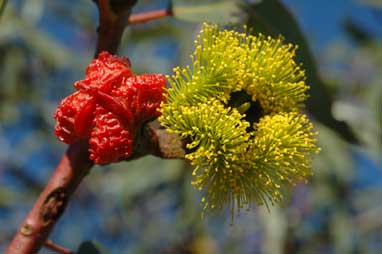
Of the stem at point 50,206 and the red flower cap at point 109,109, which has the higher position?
the red flower cap at point 109,109

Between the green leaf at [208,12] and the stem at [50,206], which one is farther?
the green leaf at [208,12]

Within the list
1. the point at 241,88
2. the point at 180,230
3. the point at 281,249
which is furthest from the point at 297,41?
the point at 180,230

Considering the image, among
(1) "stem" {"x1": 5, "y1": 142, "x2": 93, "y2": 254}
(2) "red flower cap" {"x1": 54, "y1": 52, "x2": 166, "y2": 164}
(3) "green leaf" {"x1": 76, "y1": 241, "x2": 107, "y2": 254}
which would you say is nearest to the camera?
(2) "red flower cap" {"x1": 54, "y1": 52, "x2": 166, "y2": 164}

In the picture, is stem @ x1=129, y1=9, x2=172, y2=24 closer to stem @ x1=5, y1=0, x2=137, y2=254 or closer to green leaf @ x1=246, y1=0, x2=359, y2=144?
green leaf @ x1=246, y1=0, x2=359, y2=144

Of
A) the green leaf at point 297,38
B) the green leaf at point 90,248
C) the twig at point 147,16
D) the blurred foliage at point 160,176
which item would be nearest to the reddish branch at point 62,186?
the green leaf at point 90,248

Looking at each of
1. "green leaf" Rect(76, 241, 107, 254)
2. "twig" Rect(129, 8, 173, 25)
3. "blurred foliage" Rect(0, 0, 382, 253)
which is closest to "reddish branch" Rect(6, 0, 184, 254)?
"green leaf" Rect(76, 241, 107, 254)

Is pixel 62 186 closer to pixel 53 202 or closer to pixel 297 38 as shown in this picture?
pixel 53 202

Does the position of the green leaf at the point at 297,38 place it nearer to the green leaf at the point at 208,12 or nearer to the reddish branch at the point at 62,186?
the green leaf at the point at 208,12
